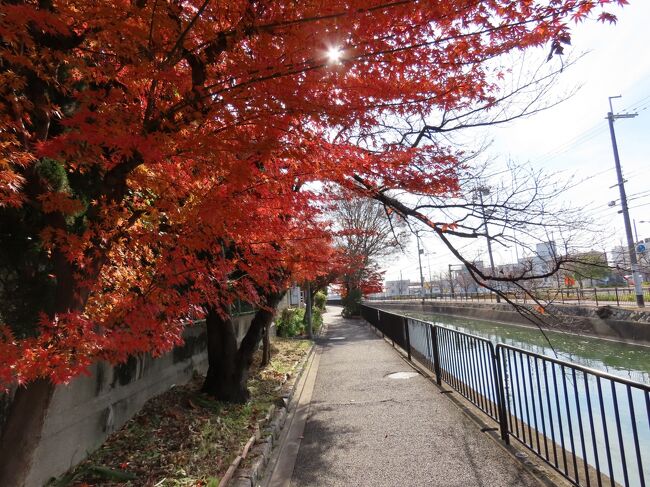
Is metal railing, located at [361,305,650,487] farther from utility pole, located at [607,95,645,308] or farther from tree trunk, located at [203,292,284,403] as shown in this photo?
utility pole, located at [607,95,645,308]

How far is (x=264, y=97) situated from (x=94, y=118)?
128 centimetres

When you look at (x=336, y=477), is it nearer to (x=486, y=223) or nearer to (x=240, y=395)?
(x=240, y=395)

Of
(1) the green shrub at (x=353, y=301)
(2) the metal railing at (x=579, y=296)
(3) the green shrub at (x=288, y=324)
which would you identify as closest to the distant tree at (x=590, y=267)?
(2) the metal railing at (x=579, y=296)

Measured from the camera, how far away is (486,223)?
6359 mm

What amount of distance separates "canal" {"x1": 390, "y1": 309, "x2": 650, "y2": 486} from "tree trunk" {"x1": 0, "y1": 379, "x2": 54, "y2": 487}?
164 inches

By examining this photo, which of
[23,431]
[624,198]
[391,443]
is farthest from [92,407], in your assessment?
[624,198]

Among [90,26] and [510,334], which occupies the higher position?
[90,26]

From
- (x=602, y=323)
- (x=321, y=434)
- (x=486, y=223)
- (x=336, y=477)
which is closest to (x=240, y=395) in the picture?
(x=321, y=434)

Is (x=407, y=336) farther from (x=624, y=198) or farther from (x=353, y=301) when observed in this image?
(x=353, y=301)

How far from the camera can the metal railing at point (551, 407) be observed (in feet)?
11.3

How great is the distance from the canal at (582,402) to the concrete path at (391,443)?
1.89ft

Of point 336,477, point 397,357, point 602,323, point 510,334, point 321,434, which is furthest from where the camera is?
point 510,334

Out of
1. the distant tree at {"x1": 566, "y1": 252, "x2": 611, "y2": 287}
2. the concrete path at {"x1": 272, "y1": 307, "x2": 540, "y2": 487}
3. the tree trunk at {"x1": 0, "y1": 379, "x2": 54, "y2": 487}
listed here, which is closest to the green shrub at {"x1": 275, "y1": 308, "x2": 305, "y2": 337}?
the concrete path at {"x1": 272, "y1": 307, "x2": 540, "y2": 487}

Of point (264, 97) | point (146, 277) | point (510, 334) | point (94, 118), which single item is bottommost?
point (510, 334)
